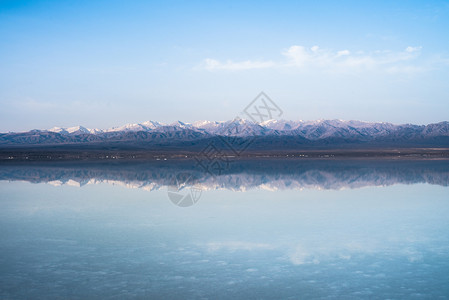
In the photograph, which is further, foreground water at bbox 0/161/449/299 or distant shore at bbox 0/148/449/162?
distant shore at bbox 0/148/449/162

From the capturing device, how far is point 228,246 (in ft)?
26.9

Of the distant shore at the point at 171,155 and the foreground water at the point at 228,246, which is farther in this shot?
the distant shore at the point at 171,155

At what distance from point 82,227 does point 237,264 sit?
15.7 ft

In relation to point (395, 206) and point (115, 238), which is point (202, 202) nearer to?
point (115, 238)

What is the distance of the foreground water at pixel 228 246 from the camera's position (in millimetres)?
5922

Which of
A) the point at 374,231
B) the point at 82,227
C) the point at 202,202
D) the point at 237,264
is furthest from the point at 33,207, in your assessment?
the point at 374,231

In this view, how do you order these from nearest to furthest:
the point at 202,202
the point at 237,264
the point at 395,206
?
1. the point at 237,264
2. the point at 395,206
3. the point at 202,202

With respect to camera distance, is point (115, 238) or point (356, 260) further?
point (115, 238)

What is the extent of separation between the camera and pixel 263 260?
286 inches

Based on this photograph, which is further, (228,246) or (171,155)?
(171,155)

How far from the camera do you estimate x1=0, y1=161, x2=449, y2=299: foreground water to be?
5.92m

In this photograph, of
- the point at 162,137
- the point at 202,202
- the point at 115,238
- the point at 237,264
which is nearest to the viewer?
the point at 237,264

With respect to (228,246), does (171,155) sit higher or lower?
higher

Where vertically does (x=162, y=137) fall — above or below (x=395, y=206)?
above
